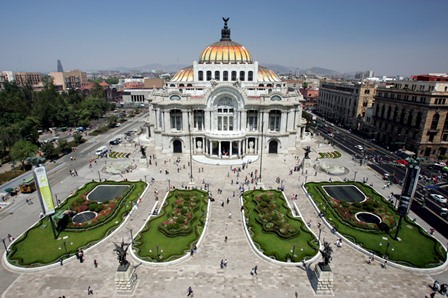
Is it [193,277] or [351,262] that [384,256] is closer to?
[351,262]

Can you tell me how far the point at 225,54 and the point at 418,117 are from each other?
177ft

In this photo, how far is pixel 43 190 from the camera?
34.6m

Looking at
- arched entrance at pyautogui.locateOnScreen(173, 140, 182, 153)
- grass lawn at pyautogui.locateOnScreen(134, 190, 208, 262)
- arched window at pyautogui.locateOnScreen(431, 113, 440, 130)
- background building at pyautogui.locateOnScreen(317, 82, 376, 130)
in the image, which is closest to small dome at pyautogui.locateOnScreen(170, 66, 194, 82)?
arched entrance at pyautogui.locateOnScreen(173, 140, 182, 153)

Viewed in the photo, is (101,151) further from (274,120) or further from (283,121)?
(283,121)

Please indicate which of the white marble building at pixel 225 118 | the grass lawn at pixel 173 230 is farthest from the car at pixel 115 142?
the grass lawn at pixel 173 230

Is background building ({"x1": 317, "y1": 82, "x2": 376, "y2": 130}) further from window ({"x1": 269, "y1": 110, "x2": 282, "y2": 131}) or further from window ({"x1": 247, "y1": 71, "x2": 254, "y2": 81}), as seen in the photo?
window ({"x1": 247, "y1": 71, "x2": 254, "y2": 81})

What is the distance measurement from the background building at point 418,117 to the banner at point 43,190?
3007 inches

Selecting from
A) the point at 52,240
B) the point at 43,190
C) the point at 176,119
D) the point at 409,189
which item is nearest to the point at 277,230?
the point at 409,189

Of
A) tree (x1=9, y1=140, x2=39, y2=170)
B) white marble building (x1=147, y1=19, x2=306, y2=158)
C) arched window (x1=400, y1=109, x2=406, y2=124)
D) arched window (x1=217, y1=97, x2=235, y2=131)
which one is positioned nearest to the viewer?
tree (x1=9, y1=140, x2=39, y2=170)

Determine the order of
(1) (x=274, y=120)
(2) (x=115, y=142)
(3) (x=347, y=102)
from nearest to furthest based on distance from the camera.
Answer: (1) (x=274, y=120) → (2) (x=115, y=142) → (3) (x=347, y=102)

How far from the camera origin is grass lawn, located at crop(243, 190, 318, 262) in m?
33.4

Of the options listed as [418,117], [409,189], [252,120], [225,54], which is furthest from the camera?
[225,54]

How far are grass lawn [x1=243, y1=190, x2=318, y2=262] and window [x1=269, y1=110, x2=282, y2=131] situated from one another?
28940mm

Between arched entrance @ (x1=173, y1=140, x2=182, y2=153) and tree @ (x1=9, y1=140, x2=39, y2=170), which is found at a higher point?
tree @ (x1=9, y1=140, x2=39, y2=170)
